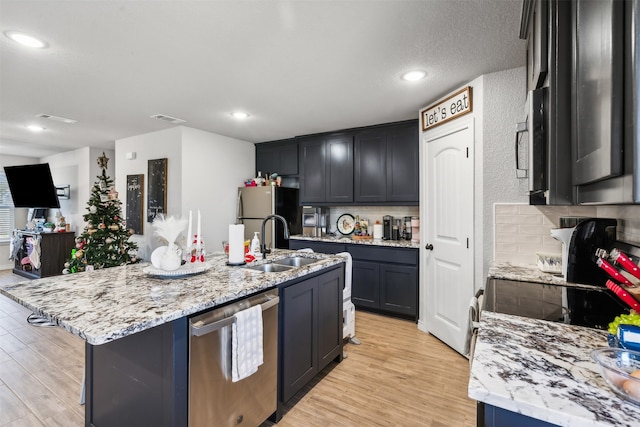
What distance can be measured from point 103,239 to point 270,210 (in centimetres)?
234

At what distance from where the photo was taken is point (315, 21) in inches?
70.1

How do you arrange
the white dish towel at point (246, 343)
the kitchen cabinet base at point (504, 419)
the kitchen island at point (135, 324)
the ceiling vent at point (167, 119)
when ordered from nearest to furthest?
the kitchen cabinet base at point (504, 419), the kitchen island at point (135, 324), the white dish towel at point (246, 343), the ceiling vent at point (167, 119)

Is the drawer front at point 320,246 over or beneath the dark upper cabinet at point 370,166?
beneath

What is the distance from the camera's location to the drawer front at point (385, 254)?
3418mm

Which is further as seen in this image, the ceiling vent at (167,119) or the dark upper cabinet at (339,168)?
the dark upper cabinet at (339,168)

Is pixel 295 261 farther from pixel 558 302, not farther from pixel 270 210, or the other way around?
pixel 270 210

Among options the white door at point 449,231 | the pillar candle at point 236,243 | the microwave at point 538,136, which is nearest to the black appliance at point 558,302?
the microwave at point 538,136

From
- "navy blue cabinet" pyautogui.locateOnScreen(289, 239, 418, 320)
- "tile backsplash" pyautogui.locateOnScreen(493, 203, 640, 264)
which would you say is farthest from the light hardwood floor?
"tile backsplash" pyautogui.locateOnScreen(493, 203, 640, 264)

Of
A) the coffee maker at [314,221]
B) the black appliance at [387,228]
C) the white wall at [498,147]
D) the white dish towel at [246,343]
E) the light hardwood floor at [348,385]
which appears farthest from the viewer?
the coffee maker at [314,221]

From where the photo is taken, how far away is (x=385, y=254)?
3.59 metres

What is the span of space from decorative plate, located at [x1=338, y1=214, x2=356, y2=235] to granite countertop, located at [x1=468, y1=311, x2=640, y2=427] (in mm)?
3353

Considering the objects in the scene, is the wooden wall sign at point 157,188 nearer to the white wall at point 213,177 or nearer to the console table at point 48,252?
the white wall at point 213,177

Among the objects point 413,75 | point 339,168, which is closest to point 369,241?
point 339,168

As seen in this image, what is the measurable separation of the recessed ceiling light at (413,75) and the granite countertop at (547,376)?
2.07 meters
